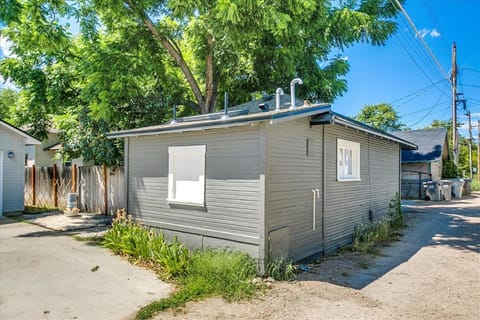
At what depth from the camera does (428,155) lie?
20.9m

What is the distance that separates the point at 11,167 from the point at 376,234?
1326 centimetres

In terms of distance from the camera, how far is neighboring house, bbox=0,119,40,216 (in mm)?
11586

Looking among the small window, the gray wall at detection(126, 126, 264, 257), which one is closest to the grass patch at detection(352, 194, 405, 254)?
the small window

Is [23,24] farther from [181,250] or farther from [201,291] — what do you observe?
[201,291]

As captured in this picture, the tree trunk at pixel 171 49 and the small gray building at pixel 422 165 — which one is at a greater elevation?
the tree trunk at pixel 171 49

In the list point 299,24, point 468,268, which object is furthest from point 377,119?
point 468,268

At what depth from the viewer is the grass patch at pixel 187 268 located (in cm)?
440

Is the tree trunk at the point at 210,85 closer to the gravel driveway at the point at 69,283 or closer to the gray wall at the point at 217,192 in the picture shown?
the gray wall at the point at 217,192

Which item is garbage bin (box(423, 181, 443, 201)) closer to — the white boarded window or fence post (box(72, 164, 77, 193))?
the white boarded window

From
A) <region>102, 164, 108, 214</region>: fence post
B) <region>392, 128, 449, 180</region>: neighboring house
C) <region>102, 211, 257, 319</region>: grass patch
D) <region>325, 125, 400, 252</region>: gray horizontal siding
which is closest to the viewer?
<region>102, 211, 257, 319</region>: grass patch

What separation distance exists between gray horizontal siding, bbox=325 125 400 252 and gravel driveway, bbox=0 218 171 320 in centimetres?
414

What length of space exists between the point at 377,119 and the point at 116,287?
120ft

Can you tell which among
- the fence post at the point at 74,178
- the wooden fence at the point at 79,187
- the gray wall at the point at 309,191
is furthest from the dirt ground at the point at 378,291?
the fence post at the point at 74,178

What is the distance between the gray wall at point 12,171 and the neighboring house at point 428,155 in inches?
866
